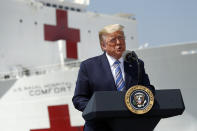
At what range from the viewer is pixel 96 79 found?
1.77 metres

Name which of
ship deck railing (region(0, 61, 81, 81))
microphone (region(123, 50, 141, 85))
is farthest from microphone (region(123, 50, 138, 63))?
ship deck railing (region(0, 61, 81, 81))

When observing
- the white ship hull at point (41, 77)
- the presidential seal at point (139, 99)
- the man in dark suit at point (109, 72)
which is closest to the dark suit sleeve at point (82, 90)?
the man in dark suit at point (109, 72)

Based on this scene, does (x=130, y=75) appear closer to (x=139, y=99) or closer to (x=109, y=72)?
(x=109, y=72)

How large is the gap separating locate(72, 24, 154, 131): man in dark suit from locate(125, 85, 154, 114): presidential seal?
149mm

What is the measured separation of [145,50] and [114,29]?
6287 millimetres

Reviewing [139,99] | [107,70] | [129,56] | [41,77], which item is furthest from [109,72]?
[41,77]

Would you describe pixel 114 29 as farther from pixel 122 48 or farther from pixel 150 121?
pixel 150 121

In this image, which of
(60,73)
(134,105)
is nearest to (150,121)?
(134,105)

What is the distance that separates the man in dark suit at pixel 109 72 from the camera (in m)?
1.73

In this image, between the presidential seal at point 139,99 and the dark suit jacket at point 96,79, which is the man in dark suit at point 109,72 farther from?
the presidential seal at point 139,99

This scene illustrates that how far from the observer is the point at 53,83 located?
8352mm

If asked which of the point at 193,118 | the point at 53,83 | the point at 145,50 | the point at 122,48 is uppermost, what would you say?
the point at 122,48

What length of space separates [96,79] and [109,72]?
0.06 meters

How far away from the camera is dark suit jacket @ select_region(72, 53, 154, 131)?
1740mm
